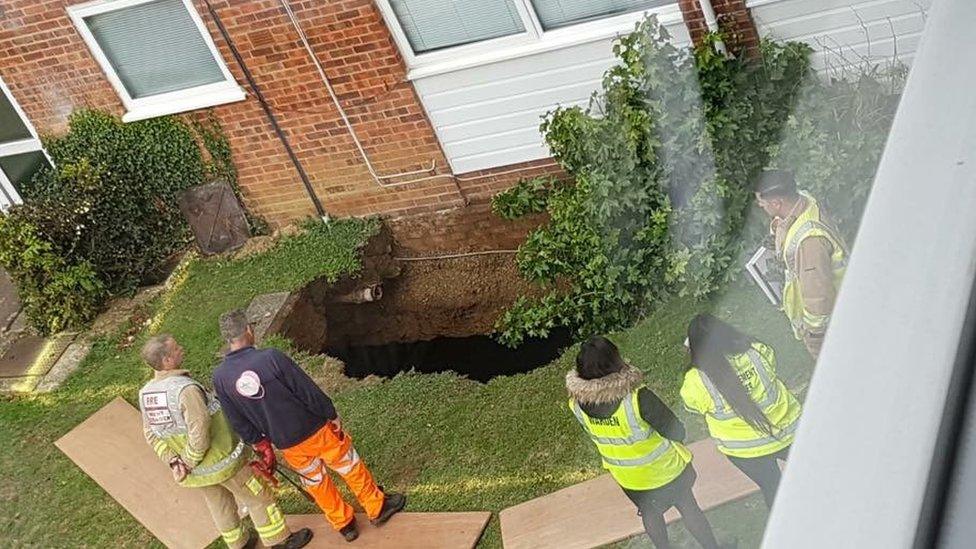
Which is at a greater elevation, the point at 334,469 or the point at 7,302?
the point at 7,302

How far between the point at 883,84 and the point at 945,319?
3.58 ft

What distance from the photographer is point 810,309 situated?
1.80 m

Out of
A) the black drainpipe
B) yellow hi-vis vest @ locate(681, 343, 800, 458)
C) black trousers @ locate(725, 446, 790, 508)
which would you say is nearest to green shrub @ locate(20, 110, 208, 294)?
the black drainpipe

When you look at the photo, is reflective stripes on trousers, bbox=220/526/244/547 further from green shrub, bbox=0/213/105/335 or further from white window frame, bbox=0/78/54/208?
white window frame, bbox=0/78/54/208

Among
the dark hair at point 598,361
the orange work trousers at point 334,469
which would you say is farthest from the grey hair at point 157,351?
the dark hair at point 598,361

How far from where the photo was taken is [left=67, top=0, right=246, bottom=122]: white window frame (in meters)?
7.94

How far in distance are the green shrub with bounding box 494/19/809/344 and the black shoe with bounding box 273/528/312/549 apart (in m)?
2.20

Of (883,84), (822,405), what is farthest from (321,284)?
(822,405)

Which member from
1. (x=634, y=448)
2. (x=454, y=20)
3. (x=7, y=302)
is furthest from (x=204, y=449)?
(x=7, y=302)

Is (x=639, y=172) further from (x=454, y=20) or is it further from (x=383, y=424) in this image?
(x=383, y=424)

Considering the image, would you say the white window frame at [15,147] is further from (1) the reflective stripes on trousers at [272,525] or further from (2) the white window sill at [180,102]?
(1) the reflective stripes on trousers at [272,525]

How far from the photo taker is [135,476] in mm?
6844

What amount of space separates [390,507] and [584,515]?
1.16 m

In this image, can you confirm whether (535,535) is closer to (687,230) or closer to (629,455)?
(629,455)
